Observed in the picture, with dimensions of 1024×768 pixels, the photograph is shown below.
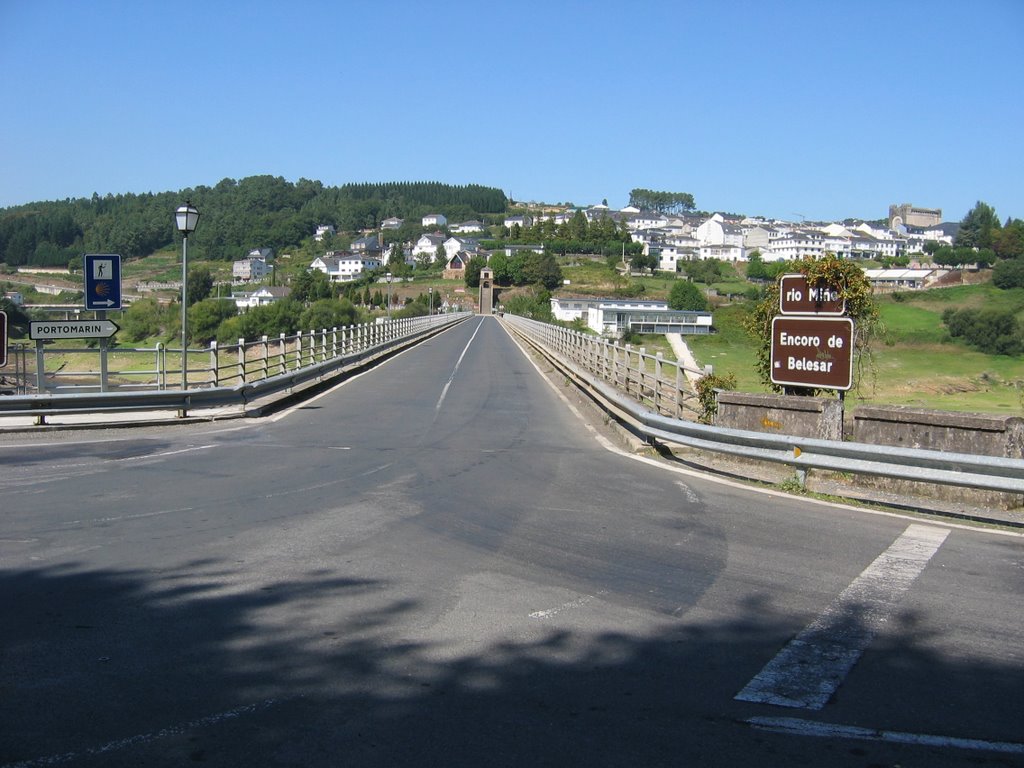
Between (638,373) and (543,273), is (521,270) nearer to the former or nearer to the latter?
(543,273)

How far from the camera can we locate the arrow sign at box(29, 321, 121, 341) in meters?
17.3

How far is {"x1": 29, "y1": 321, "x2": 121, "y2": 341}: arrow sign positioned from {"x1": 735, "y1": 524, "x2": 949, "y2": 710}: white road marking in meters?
15.0

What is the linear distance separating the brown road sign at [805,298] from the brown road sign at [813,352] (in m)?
0.78

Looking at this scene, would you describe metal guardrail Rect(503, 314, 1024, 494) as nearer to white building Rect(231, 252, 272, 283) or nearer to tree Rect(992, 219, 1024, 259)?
tree Rect(992, 219, 1024, 259)

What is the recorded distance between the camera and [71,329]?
18.0 metres

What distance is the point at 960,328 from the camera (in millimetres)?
55812

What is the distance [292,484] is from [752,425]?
627cm

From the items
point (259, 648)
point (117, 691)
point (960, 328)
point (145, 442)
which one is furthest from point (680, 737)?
point (960, 328)

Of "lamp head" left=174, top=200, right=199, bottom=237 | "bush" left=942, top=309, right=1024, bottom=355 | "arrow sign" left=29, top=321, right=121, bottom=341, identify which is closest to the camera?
"arrow sign" left=29, top=321, right=121, bottom=341

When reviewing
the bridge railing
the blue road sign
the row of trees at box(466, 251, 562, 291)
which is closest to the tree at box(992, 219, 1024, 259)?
the row of trees at box(466, 251, 562, 291)

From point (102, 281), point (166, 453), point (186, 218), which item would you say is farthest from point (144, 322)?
point (166, 453)

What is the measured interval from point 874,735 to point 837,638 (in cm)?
148

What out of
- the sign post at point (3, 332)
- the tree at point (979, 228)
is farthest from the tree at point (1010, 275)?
the sign post at point (3, 332)

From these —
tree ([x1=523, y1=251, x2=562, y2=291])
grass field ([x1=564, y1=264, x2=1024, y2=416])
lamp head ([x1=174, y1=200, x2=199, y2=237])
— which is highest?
tree ([x1=523, y1=251, x2=562, y2=291])
